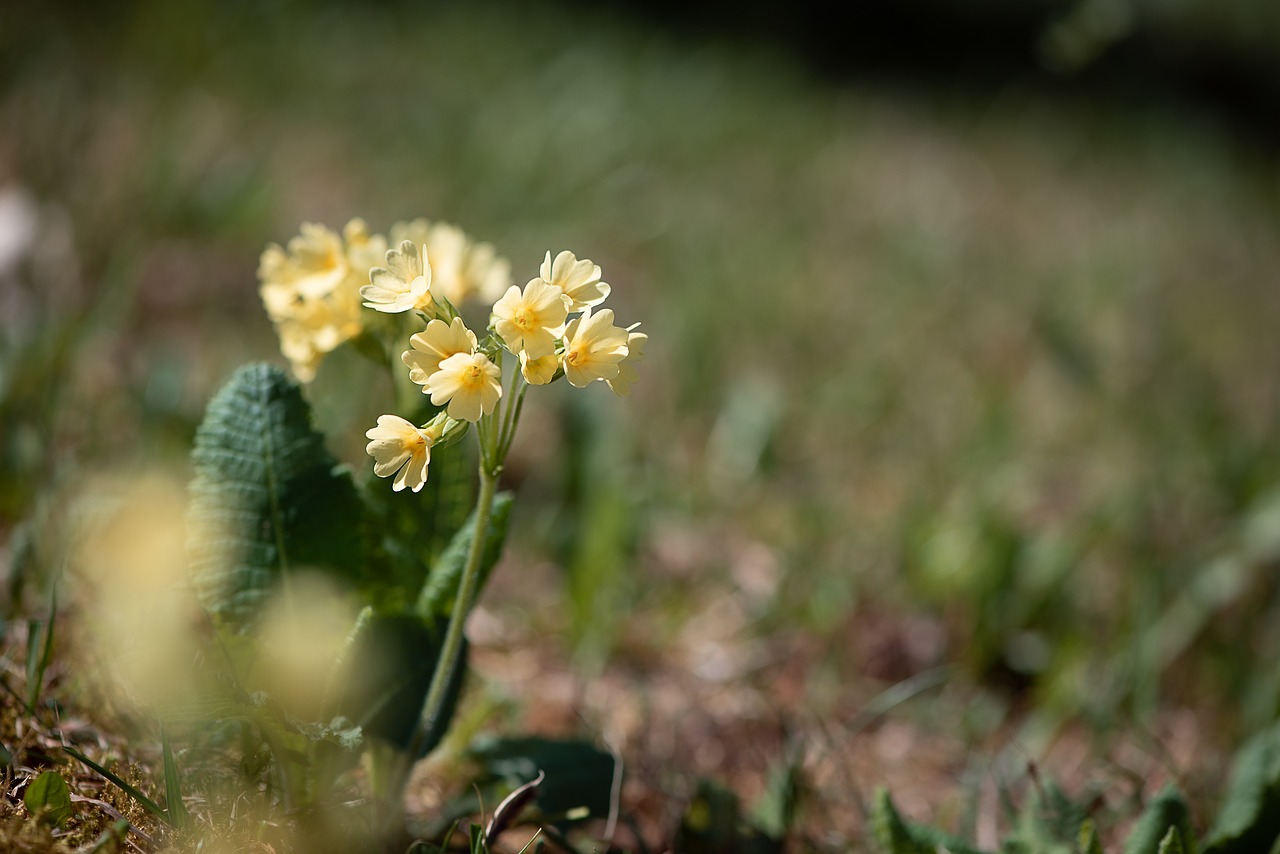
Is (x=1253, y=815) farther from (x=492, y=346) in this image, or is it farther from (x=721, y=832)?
(x=492, y=346)

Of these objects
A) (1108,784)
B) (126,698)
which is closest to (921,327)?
(1108,784)

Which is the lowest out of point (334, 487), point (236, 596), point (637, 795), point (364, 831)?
point (637, 795)

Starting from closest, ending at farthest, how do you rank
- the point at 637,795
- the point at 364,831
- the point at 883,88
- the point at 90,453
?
the point at 364,831 → the point at 637,795 → the point at 90,453 → the point at 883,88

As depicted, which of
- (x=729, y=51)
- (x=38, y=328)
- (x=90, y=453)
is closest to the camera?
(x=90, y=453)

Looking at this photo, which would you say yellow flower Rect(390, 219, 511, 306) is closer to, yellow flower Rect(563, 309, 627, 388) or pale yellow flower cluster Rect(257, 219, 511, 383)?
pale yellow flower cluster Rect(257, 219, 511, 383)

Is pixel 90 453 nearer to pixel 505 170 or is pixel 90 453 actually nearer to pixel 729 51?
pixel 505 170

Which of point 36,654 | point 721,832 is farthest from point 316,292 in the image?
point 721,832

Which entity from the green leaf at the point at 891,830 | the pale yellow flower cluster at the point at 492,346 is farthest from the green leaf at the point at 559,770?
the pale yellow flower cluster at the point at 492,346
